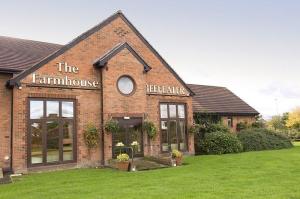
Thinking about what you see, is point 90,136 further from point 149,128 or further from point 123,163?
point 149,128

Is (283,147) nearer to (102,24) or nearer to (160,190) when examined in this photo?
(102,24)

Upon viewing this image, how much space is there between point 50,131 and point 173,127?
27.7 feet

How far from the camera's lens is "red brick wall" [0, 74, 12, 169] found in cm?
1571

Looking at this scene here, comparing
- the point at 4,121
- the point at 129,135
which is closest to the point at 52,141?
the point at 4,121

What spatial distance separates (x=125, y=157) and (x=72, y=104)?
419 centimetres

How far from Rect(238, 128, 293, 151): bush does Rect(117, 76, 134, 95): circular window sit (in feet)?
35.8

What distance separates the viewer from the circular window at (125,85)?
63.4 ft

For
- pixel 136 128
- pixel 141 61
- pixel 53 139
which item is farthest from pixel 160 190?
pixel 141 61

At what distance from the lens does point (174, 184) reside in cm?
1161

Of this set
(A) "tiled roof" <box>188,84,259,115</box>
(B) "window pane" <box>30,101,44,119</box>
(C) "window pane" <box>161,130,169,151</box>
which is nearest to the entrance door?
(C) "window pane" <box>161,130,169,151</box>

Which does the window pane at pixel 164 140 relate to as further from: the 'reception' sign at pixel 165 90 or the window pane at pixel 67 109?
the window pane at pixel 67 109

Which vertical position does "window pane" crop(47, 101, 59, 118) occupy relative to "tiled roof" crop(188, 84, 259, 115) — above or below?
below

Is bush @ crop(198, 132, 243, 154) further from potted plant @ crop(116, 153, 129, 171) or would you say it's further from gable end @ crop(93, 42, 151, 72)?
potted plant @ crop(116, 153, 129, 171)

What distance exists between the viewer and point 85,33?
61.4 ft
